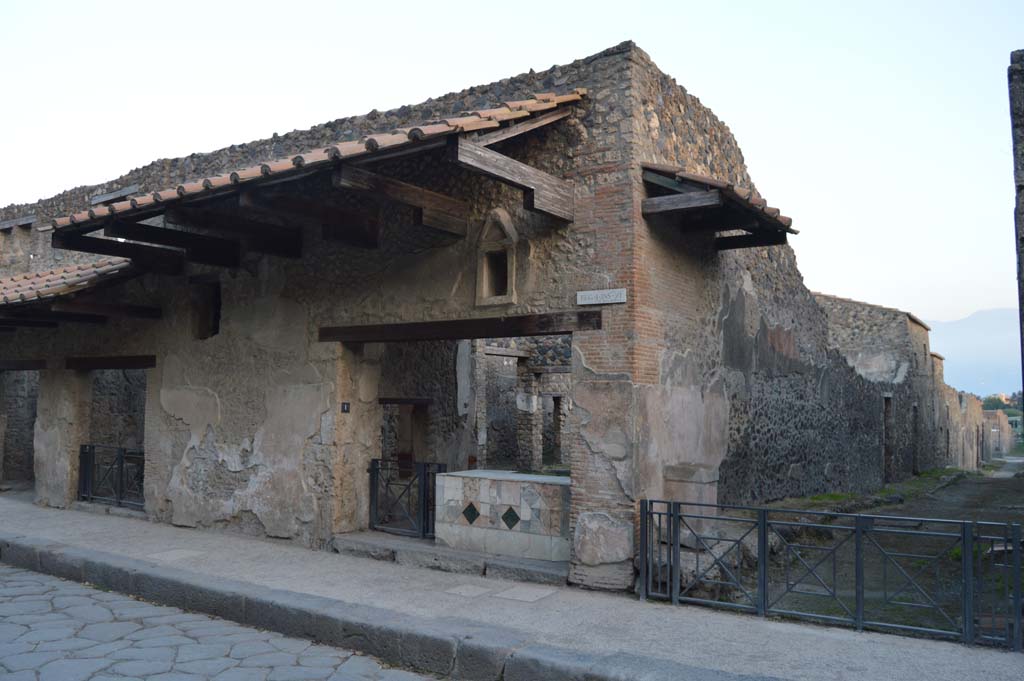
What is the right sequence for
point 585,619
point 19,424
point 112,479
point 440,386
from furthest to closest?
point 19,424 < point 112,479 < point 440,386 < point 585,619

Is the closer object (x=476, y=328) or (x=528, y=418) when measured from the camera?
(x=476, y=328)

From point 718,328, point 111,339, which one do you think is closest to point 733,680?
point 718,328

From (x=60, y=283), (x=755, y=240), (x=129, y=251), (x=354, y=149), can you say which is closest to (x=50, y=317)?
(x=60, y=283)

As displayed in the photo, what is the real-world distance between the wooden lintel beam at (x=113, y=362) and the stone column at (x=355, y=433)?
10.7 ft

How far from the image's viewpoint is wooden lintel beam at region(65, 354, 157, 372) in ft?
34.3

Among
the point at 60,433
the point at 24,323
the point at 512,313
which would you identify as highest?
the point at 24,323

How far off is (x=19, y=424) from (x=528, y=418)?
1024 cm

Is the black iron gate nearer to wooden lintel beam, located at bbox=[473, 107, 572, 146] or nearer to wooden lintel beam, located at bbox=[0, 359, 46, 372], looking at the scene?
wooden lintel beam, located at bbox=[473, 107, 572, 146]

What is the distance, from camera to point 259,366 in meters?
9.17

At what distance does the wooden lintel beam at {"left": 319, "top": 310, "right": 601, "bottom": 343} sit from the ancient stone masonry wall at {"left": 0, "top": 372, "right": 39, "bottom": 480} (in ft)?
30.2

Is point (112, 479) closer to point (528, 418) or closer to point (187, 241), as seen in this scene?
point (187, 241)

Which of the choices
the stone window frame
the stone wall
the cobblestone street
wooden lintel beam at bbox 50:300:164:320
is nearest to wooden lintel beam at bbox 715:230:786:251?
the stone window frame

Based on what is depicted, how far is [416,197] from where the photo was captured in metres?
6.93

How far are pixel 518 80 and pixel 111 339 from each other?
22.3 feet
